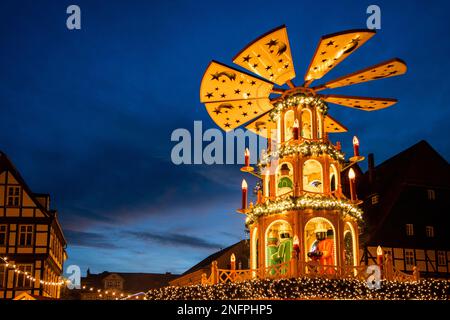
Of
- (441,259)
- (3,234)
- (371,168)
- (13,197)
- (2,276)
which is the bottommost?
(2,276)

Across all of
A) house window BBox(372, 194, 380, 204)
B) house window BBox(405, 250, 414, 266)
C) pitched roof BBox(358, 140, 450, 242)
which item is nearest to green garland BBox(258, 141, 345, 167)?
pitched roof BBox(358, 140, 450, 242)

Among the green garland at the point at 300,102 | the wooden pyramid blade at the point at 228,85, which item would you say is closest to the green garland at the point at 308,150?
the green garland at the point at 300,102

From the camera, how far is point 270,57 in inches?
709

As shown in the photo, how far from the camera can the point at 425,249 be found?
1348 inches

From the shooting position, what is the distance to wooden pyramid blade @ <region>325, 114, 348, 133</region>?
22141 millimetres

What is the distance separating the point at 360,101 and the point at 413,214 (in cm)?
1721

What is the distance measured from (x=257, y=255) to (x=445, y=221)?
20262 millimetres

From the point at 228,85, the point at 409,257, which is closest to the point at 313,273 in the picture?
the point at 228,85

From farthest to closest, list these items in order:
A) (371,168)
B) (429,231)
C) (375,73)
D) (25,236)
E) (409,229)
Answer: (371,168) < (25,236) < (429,231) < (409,229) < (375,73)

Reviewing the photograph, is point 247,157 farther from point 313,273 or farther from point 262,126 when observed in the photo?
point 313,273

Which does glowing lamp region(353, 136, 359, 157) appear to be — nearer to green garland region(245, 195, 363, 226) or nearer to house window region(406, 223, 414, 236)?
green garland region(245, 195, 363, 226)

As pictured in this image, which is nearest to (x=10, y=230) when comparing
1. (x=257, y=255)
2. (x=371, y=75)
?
(x=257, y=255)

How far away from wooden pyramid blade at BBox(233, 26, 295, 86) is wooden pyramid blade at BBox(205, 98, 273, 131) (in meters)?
1.45
